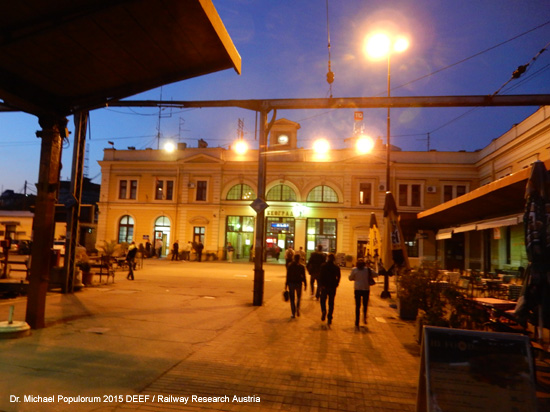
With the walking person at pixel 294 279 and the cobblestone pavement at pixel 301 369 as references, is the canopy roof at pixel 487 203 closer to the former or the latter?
the cobblestone pavement at pixel 301 369

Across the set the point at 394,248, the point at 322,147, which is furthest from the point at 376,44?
the point at 322,147

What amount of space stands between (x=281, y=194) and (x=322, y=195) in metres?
3.52

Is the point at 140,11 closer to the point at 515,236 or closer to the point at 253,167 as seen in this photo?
the point at 515,236

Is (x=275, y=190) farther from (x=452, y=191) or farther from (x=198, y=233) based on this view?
(x=452, y=191)

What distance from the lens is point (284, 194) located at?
3450 centimetres

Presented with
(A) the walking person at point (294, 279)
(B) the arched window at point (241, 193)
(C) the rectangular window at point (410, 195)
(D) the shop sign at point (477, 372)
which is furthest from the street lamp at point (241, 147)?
(D) the shop sign at point (477, 372)

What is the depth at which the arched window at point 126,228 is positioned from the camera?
36.4 m

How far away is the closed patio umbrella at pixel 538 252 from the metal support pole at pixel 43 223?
312 inches

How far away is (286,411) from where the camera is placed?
4371mm

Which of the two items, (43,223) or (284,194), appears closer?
(43,223)

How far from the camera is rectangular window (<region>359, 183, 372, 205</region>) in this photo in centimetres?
3331

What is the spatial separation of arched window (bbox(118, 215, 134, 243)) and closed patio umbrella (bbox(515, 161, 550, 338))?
115ft

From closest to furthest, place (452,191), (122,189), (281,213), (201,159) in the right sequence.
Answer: (452,191)
(281,213)
(201,159)
(122,189)

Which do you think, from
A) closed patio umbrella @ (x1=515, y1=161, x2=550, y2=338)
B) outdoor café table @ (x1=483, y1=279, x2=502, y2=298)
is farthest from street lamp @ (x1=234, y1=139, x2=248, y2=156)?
closed patio umbrella @ (x1=515, y1=161, x2=550, y2=338)
